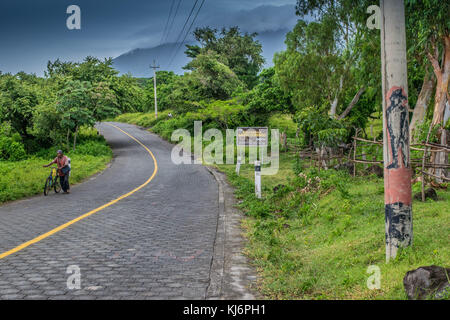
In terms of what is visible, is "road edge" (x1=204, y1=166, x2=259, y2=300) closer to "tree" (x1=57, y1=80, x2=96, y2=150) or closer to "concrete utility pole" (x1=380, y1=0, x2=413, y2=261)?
"concrete utility pole" (x1=380, y1=0, x2=413, y2=261)

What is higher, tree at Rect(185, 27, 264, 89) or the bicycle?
tree at Rect(185, 27, 264, 89)

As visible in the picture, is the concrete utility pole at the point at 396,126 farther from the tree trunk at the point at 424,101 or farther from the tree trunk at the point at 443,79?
the tree trunk at the point at 424,101

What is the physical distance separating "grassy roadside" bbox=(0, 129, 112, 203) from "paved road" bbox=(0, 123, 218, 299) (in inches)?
51.6

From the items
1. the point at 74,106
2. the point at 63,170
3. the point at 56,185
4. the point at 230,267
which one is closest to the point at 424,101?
the point at 230,267

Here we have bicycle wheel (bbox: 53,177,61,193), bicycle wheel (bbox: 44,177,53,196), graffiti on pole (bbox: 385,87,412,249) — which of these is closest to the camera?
graffiti on pole (bbox: 385,87,412,249)

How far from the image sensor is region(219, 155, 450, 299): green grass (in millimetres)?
5012

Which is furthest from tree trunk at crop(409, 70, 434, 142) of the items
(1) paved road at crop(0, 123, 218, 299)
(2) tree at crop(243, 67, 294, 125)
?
(2) tree at crop(243, 67, 294, 125)

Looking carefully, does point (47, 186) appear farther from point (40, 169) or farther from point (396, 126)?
point (396, 126)

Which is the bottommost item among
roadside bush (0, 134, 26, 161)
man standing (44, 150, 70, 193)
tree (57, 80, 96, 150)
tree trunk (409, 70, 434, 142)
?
man standing (44, 150, 70, 193)

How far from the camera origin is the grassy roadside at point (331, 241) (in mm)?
5023

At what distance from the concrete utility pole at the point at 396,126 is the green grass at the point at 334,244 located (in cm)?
34

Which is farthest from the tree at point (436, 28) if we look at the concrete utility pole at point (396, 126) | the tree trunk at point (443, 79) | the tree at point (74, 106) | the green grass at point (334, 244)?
the tree at point (74, 106)

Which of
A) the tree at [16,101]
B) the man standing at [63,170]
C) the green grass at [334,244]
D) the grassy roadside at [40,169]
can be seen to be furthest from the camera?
the tree at [16,101]

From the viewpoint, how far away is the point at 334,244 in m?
7.02
